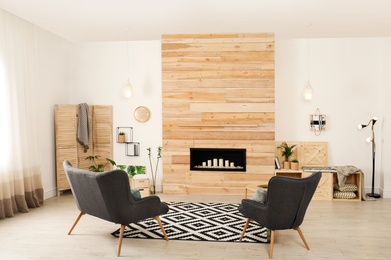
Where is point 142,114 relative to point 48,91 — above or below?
below

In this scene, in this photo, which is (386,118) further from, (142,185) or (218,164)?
(142,185)

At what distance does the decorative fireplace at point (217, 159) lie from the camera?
7082 mm

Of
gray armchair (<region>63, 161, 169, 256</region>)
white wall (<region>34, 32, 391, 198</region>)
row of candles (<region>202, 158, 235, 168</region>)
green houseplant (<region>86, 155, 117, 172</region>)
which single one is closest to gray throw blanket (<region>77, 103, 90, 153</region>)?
green houseplant (<region>86, 155, 117, 172</region>)

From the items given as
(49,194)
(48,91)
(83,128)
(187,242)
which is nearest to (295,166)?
(187,242)

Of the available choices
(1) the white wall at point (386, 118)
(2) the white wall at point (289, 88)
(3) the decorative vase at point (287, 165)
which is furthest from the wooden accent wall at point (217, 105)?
(1) the white wall at point (386, 118)

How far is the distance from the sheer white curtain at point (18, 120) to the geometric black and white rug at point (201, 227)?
196 cm

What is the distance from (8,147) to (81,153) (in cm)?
184

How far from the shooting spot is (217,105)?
7.01m

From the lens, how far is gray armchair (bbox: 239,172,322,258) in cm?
391

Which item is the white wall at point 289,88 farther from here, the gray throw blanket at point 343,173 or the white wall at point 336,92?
the gray throw blanket at point 343,173

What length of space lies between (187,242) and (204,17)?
3265mm

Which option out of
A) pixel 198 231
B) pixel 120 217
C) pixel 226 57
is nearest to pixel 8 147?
pixel 120 217

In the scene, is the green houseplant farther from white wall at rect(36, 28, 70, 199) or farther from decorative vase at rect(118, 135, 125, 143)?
white wall at rect(36, 28, 70, 199)

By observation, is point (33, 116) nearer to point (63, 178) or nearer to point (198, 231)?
point (63, 178)
